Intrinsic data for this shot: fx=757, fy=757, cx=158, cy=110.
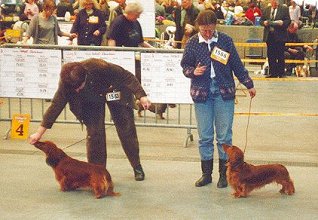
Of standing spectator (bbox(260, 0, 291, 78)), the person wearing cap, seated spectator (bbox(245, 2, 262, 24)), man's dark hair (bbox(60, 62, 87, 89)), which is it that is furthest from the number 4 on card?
seated spectator (bbox(245, 2, 262, 24))

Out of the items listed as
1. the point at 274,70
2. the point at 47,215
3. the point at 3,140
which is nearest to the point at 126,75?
the point at 47,215

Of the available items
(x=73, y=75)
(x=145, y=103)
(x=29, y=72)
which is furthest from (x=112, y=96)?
(x=29, y=72)

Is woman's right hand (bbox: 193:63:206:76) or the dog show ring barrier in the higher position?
woman's right hand (bbox: 193:63:206:76)

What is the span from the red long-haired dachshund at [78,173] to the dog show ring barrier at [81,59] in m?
2.56

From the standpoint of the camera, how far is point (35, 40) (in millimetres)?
12539

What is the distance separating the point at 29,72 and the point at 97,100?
2.69 m

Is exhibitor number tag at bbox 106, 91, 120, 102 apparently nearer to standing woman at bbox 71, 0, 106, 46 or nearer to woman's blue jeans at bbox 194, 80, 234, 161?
woman's blue jeans at bbox 194, 80, 234, 161

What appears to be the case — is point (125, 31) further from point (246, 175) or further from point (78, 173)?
point (246, 175)

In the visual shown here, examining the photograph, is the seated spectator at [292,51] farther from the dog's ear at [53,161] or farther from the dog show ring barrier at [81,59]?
the dog's ear at [53,161]

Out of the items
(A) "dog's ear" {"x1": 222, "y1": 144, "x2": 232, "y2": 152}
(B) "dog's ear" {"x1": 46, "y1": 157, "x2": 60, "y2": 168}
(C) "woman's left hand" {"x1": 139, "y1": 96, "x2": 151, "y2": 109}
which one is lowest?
(B) "dog's ear" {"x1": 46, "y1": 157, "x2": 60, "y2": 168}

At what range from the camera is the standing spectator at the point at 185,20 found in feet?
39.5

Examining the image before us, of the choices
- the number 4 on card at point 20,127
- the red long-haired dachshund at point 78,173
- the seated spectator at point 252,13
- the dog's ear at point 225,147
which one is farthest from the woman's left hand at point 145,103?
the seated spectator at point 252,13

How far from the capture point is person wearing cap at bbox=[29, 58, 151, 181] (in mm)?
6508

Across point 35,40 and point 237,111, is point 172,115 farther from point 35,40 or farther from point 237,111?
point 35,40
